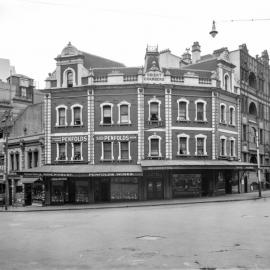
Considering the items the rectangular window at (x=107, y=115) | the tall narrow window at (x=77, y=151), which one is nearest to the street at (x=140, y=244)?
the tall narrow window at (x=77, y=151)

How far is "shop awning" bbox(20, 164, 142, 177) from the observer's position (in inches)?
1364

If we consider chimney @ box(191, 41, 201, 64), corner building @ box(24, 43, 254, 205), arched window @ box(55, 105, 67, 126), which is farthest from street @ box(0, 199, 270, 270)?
chimney @ box(191, 41, 201, 64)

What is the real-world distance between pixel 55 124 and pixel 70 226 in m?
20.5

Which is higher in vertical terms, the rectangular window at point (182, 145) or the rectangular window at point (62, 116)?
the rectangular window at point (62, 116)

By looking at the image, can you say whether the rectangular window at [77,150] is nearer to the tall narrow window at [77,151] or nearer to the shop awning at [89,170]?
the tall narrow window at [77,151]

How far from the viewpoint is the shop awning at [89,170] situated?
34656mm

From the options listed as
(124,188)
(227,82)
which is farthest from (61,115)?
(227,82)

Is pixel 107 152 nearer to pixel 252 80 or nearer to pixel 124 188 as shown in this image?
pixel 124 188

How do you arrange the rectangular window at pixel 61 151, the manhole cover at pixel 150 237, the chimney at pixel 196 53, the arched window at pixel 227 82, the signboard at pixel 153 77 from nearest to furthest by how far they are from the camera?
the manhole cover at pixel 150 237 → the signboard at pixel 153 77 → the rectangular window at pixel 61 151 → the arched window at pixel 227 82 → the chimney at pixel 196 53

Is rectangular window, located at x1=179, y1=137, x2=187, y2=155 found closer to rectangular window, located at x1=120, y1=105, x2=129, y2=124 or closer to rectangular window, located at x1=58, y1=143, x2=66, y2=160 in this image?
rectangular window, located at x1=120, y1=105, x2=129, y2=124

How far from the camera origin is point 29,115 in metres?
44.0

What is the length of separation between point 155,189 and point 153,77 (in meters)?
10.1

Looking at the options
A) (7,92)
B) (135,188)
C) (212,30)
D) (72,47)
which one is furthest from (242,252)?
(7,92)

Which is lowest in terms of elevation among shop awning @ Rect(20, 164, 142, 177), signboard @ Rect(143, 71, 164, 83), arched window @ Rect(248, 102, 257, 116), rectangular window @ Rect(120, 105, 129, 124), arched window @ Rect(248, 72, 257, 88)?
shop awning @ Rect(20, 164, 142, 177)
